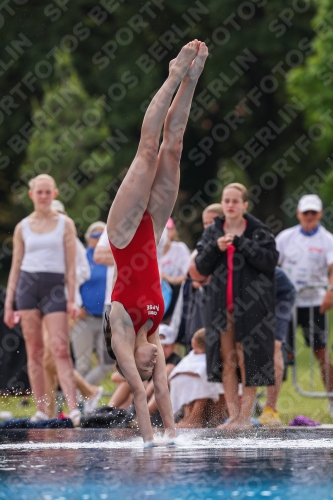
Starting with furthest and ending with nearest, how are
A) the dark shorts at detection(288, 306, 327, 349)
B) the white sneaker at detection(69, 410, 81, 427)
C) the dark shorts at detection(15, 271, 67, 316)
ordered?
the dark shorts at detection(288, 306, 327, 349), the dark shorts at detection(15, 271, 67, 316), the white sneaker at detection(69, 410, 81, 427)

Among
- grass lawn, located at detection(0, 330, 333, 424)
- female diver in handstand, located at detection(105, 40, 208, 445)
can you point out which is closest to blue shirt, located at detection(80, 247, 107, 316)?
grass lawn, located at detection(0, 330, 333, 424)

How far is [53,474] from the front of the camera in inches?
216

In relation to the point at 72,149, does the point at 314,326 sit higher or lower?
lower

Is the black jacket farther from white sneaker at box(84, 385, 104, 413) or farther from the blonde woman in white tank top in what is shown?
white sneaker at box(84, 385, 104, 413)

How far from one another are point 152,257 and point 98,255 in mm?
3860

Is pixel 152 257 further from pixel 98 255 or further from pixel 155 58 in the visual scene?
pixel 155 58

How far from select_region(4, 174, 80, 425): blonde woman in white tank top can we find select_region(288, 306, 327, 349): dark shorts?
242 cm

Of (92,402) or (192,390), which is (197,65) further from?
(92,402)

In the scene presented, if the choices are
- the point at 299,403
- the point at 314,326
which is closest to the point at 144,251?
the point at 314,326

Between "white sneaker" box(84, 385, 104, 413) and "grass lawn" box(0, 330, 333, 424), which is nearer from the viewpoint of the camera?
"grass lawn" box(0, 330, 333, 424)

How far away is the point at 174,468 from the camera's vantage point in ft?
18.3

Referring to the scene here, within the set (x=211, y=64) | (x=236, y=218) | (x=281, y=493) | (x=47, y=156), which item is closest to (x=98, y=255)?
(x=236, y=218)

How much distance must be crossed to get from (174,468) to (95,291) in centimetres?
719

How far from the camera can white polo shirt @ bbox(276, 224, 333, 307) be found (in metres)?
12.1
